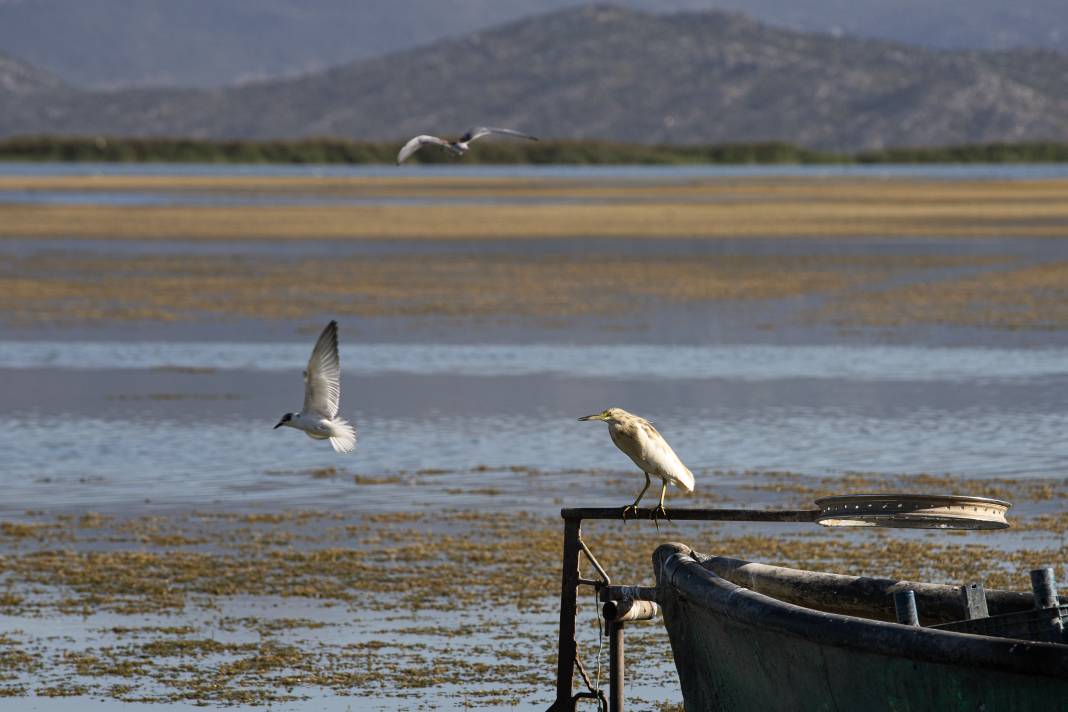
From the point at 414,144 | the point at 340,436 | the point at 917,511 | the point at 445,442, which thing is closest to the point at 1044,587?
the point at 917,511

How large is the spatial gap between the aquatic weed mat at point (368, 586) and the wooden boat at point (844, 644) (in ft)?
5.61

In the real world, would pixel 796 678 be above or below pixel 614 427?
below

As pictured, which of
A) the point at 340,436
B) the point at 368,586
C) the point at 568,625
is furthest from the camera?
the point at 368,586

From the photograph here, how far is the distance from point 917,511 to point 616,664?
190 cm

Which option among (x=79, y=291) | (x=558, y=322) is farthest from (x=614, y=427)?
(x=79, y=291)

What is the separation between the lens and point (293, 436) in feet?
69.7

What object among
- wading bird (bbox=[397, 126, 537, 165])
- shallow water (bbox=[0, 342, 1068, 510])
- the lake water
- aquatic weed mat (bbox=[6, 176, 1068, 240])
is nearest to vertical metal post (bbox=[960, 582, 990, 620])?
wading bird (bbox=[397, 126, 537, 165])

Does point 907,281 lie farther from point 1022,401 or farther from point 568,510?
point 568,510

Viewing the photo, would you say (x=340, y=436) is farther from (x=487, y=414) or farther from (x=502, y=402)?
(x=502, y=402)

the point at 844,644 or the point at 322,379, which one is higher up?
the point at 322,379

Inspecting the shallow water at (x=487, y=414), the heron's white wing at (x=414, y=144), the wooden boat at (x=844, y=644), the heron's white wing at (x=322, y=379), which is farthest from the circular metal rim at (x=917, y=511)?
the shallow water at (x=487, y=414)

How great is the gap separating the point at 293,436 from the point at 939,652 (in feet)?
47.3

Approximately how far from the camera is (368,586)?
1396cm

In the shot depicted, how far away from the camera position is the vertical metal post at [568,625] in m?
10.7
